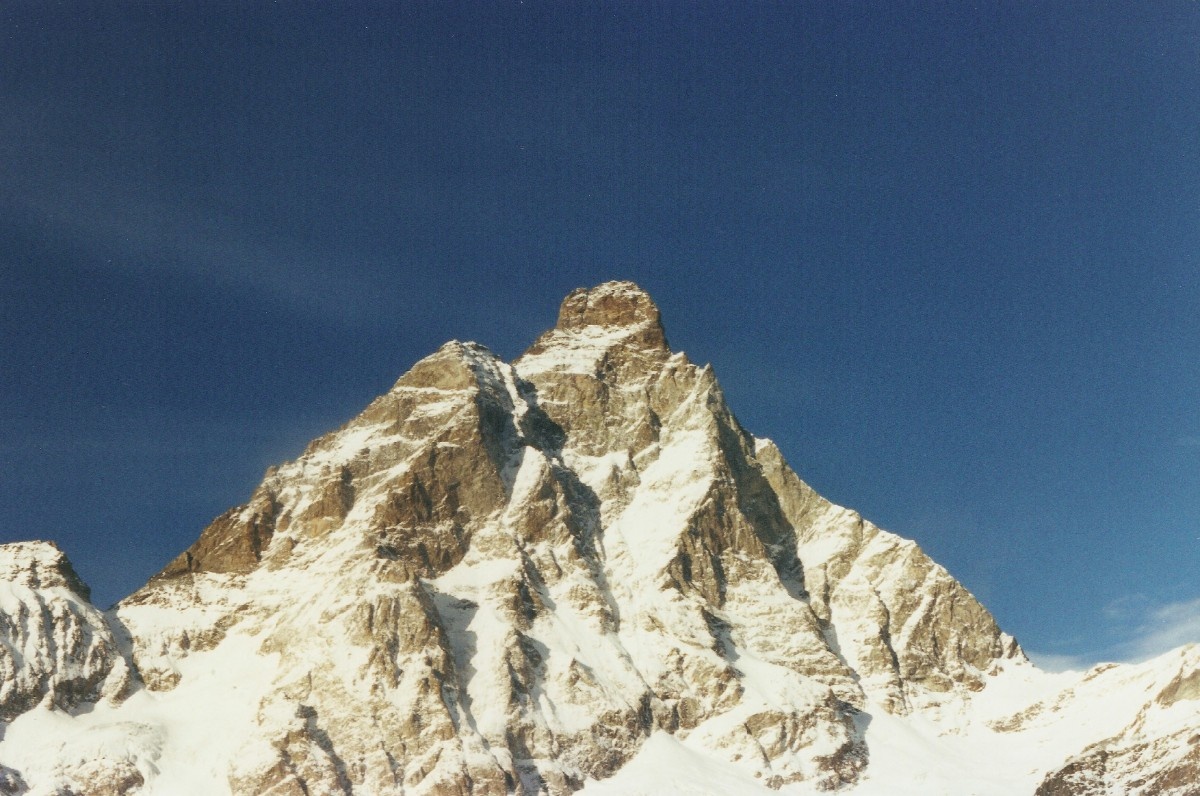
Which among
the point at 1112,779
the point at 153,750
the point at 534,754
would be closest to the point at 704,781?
the point at 534,754

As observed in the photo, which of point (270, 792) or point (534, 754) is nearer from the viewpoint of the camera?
point (270, 792)

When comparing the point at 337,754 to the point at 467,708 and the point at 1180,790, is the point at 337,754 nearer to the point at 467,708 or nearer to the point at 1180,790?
the point at 467,708

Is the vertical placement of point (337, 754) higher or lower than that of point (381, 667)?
lower

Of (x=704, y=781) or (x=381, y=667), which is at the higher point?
(x=381, y=667)

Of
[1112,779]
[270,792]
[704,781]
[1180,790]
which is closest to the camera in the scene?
[1180,790]

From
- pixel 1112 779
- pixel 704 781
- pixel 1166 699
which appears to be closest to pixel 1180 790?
pixel 1112 779

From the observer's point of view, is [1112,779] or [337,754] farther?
[337,754]

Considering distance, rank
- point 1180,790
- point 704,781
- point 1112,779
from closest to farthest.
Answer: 1. point 1180,790
2. point 1112,779
3. point 704,781

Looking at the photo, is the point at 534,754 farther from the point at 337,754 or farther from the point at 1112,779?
the point at 1112,779

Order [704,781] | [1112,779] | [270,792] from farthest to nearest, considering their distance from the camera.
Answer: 1. [704,781]
2. [270,792]
3. [1112,779]
